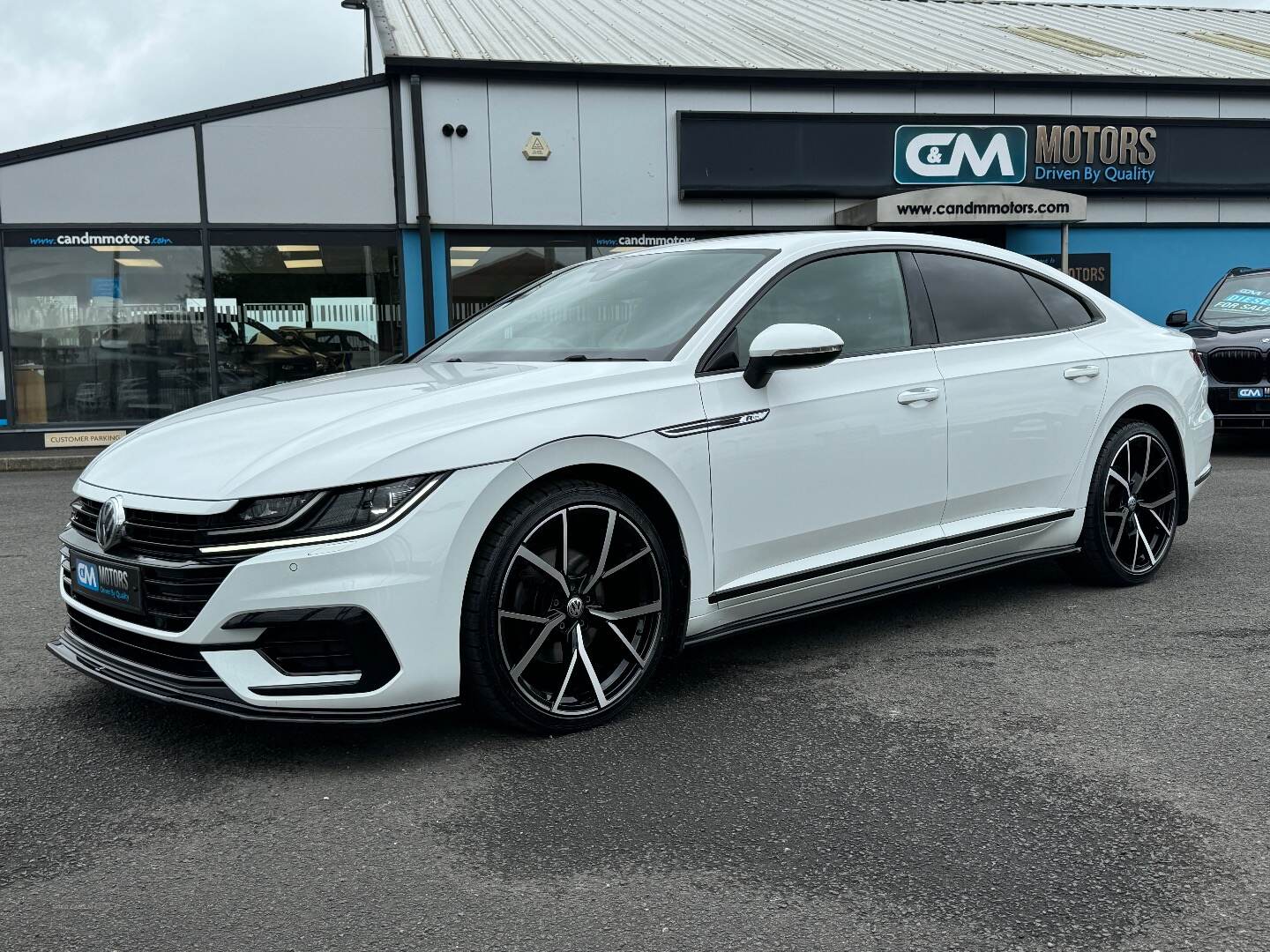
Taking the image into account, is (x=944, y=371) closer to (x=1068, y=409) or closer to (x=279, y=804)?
(x=1068, y=409)

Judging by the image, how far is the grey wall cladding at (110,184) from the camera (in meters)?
13.3

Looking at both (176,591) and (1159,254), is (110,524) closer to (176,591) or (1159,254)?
(176,591)

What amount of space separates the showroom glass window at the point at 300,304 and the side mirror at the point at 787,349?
435 inches

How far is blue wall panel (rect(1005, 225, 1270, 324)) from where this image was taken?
16.8m

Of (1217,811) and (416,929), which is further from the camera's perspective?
(1217,811)

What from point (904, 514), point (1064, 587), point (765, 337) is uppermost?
point (765, 337)

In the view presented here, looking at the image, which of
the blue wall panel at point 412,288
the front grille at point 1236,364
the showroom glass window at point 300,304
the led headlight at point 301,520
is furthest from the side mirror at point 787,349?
the showroom glass window at point 300,304

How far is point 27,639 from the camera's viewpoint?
475 cm

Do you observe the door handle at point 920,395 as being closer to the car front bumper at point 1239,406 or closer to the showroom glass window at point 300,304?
the car front bumper at point 1239,406

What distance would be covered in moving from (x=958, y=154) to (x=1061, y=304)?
38.8ft

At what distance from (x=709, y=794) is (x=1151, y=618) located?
2.56 metres

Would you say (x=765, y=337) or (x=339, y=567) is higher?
(x=765, y=337)

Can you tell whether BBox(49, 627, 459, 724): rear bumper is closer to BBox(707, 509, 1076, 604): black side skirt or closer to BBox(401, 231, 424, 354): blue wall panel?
BBox(707, 509, 1076, 604): black side skirt

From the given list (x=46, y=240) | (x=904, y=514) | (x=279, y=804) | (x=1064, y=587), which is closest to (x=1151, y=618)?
(x=1064, y=587)
